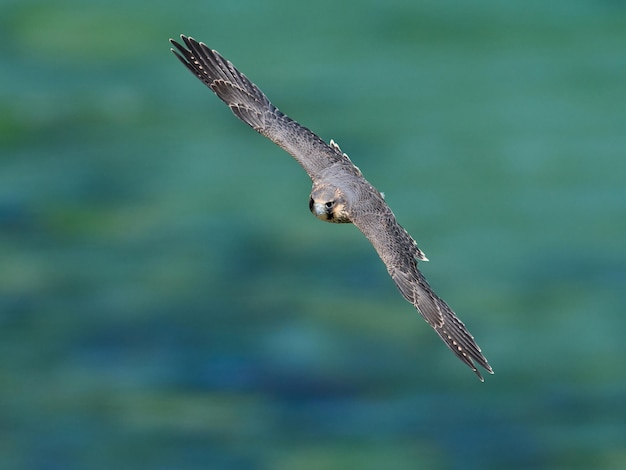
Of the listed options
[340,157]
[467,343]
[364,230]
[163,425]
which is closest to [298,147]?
[340,157]

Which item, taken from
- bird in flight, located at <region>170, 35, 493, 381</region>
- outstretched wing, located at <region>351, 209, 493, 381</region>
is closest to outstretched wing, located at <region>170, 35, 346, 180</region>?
bird in flight, located at <region>170, 35, 493, 381</region>

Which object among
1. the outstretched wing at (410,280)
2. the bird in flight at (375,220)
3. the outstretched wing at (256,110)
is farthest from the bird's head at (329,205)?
the outstretched wing at (256,110)

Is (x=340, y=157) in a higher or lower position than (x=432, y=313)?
higher

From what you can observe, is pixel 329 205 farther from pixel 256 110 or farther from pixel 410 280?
pixel 256 110

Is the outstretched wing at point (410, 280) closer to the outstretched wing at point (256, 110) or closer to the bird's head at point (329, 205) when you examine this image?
the bird's head at point (329, 205)

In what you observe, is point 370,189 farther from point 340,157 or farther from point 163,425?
point 163,425
